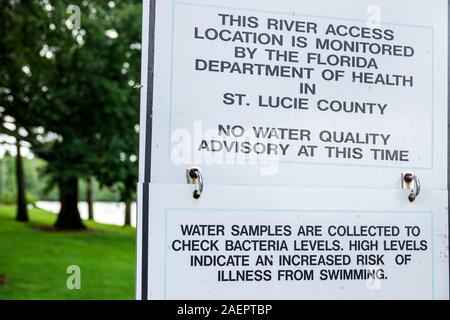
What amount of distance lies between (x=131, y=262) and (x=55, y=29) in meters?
6.77

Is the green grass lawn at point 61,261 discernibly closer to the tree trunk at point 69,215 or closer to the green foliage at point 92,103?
the tree trunk at point 69,215

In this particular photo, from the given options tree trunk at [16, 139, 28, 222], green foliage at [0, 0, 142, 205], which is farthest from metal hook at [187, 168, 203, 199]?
tree trunk at [16, 139, 28, 222]

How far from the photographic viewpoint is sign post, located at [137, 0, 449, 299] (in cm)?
179

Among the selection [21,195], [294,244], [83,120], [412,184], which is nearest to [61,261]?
[83,120]

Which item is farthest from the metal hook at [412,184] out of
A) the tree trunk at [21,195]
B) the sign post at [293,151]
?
the tree trunk at [21,195]

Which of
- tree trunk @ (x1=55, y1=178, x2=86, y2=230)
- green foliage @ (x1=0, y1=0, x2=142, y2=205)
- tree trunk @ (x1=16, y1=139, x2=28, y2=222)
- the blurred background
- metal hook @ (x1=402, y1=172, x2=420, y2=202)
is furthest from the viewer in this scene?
tree trunk @ (x1=16, y1=139, x2=28, y2=222)

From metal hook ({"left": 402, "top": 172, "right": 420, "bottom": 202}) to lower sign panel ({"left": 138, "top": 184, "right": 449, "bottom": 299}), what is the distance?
3 cm

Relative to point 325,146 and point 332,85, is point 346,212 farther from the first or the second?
point 332,85

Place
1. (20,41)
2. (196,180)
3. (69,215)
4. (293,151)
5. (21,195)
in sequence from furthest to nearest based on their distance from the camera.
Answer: (21,195) < (69,215) < (20,41) < (293,151) < (196,180)

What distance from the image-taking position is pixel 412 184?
1.94m

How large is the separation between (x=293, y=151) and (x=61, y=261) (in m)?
13.4

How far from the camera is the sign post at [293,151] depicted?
179 centimetres

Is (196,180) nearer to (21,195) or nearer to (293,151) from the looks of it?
(293,151)

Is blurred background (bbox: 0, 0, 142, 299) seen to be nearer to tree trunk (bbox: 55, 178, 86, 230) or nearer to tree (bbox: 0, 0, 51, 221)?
tree (bbox: 0, 0, 51, 221)
